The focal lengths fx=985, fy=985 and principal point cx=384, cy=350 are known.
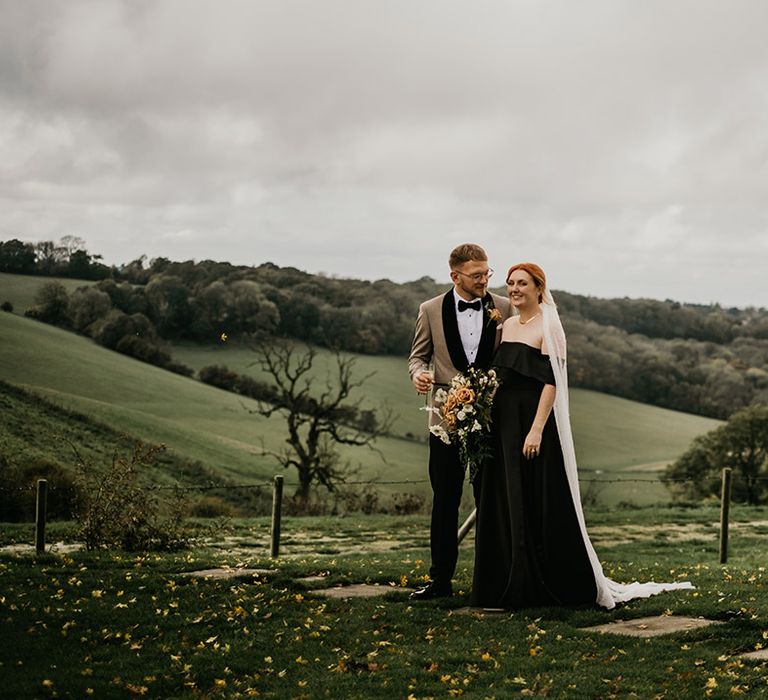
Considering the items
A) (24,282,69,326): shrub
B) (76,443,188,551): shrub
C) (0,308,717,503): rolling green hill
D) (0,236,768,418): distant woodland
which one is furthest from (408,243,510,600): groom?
(24,282,69,326): shrub

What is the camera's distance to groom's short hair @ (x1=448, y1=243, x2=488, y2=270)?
8203 millimetres

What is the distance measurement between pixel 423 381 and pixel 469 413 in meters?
0.46

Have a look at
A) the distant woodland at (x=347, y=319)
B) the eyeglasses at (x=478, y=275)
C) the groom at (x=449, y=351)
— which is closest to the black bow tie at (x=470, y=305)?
the groom at (x=449, y=351)

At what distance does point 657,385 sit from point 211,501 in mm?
40796

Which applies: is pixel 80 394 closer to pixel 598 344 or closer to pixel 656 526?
pixel 656 526

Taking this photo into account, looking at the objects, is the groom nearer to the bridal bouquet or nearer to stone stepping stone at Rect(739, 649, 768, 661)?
the bridal bouquet

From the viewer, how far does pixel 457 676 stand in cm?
629

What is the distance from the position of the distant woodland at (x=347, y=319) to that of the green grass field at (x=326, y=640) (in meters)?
24.4

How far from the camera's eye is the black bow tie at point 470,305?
8422mm

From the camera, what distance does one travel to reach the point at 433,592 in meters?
8.70

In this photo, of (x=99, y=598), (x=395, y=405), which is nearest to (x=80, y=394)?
(x=395, y=405)

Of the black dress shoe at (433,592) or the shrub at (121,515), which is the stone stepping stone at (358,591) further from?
the shrub at (121,515)

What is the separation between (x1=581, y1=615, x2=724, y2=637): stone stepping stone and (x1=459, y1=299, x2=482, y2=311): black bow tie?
2755 mm

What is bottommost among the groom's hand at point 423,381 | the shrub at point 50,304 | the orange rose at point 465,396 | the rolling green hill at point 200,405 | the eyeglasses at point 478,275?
the rolling green hill at point 200,405
